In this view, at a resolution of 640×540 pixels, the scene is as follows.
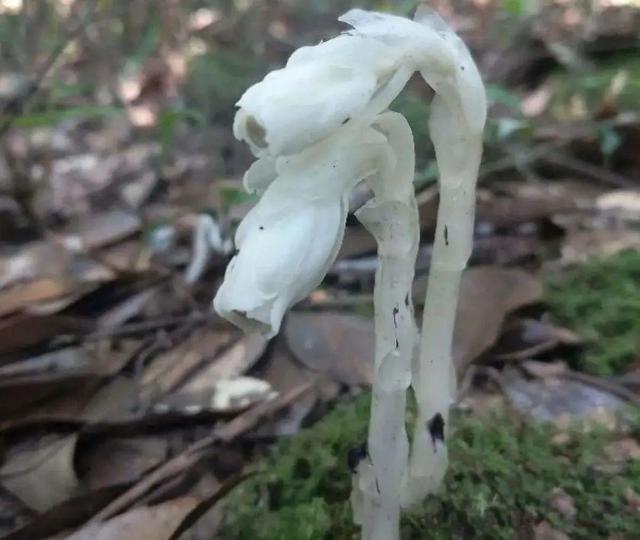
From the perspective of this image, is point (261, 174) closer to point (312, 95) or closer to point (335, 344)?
point (312, 95)

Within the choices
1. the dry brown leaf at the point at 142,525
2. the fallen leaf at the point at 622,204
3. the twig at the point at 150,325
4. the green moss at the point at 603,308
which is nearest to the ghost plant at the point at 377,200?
the dry brown leaf at the point at 142,525

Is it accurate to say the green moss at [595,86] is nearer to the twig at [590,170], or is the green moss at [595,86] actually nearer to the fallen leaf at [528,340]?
the twig at [590,170]

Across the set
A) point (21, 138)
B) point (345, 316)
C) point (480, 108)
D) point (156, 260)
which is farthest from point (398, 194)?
point (21, 138)

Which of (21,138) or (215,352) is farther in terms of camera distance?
(21,138)

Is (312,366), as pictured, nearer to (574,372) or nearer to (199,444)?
(199,444)

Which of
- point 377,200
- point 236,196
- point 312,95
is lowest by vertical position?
point 236,196

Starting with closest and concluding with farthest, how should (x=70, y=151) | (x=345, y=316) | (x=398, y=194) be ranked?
1. (x=398, y=194)
2. (x=345, y=316)
3. (x=70, y=151)

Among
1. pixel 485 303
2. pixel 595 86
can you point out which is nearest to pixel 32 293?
pixel 485 303
